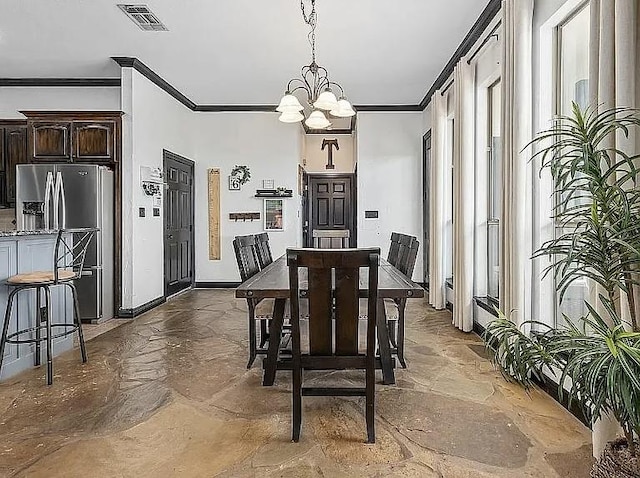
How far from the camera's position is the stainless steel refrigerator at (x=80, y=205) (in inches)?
208

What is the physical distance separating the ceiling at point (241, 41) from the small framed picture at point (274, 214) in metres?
1.89

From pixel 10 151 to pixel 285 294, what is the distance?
5.51 m

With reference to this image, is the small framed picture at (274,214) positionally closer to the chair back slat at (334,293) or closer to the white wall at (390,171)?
the white wall at (390,171)

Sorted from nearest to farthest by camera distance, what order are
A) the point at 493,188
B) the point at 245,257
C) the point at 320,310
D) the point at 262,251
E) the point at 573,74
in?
1. the point at 320,310
2. the point at 573,74
3. the point at 245,257
4. the point at 262,251
5. the point at 493,188

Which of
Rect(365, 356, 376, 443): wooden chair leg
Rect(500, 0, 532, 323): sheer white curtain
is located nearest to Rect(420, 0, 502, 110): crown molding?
Rect(500, 0, 532, 323): sheer white curtain

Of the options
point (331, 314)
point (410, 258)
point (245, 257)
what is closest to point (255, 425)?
point (331, 314)

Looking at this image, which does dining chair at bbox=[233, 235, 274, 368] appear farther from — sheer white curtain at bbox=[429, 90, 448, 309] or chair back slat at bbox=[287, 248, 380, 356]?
sheer white curtain at bbox=[429, 90, 448, 309]

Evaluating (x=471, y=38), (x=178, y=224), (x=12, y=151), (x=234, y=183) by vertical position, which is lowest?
(x=178, y=224)

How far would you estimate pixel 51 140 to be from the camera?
567 cm

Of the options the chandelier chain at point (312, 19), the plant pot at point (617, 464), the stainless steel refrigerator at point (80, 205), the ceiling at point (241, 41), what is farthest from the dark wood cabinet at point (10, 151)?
the plant pot at point (617, 464)

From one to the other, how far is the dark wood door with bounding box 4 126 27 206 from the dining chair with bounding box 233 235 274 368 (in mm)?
4164

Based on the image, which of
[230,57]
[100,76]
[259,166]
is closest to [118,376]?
[230,57]

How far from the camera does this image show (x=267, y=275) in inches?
130

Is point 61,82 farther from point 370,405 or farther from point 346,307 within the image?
point 370,405
